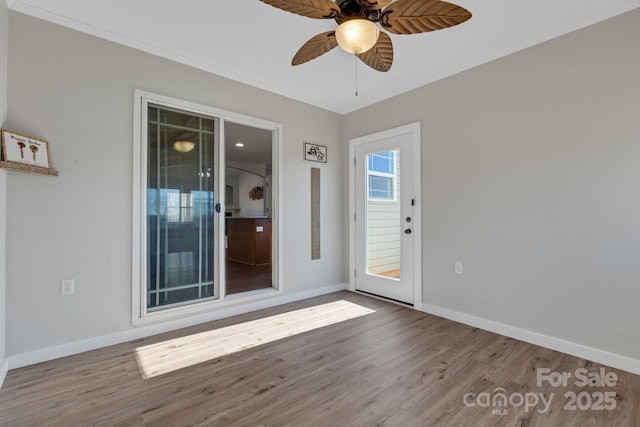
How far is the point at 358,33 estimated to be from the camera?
160 cm

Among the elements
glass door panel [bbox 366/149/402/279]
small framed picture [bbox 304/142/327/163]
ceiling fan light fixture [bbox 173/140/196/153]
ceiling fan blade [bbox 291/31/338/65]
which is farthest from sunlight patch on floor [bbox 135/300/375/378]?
ceiling fan blade [bbox 291/31/338/65]

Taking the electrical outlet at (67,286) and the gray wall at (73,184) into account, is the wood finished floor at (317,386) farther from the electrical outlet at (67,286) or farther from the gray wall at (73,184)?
the electrical outlet at (67,286)

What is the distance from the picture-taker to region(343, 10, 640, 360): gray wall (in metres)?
2.11

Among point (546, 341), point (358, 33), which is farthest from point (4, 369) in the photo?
point (546, 341)

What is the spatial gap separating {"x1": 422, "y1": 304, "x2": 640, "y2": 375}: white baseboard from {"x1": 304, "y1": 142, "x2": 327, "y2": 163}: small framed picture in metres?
2.30

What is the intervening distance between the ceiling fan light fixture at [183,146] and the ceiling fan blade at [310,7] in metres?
1.83

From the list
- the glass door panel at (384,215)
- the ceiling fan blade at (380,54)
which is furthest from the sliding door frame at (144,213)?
the ceiling fan blade at (380,54)

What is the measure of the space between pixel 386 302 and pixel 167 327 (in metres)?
2.41

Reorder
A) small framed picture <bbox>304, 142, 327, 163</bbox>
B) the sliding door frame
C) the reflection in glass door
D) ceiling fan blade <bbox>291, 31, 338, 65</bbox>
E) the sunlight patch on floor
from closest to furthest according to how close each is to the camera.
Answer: ceiling fan blade <bbox>291, 31, 338, 65</bbox> < the sunlight patch on floor < the sliding door frame < the reflection in glass door < small framed picture <bbox>304, 142, 327, 163</bbox>

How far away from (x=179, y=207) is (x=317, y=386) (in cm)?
207

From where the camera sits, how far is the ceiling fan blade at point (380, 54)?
1.92m

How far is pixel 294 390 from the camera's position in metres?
1.86

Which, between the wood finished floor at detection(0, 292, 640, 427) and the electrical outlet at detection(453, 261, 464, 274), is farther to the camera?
the electrical outlet at detection(453, 261, 464, 274)

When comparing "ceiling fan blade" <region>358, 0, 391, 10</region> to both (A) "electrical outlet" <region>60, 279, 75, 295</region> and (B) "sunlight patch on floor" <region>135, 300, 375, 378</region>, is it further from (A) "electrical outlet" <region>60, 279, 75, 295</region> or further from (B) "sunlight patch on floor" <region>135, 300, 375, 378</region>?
(A) "electrical outlet" <region>60, 279, 75, 295</region>
